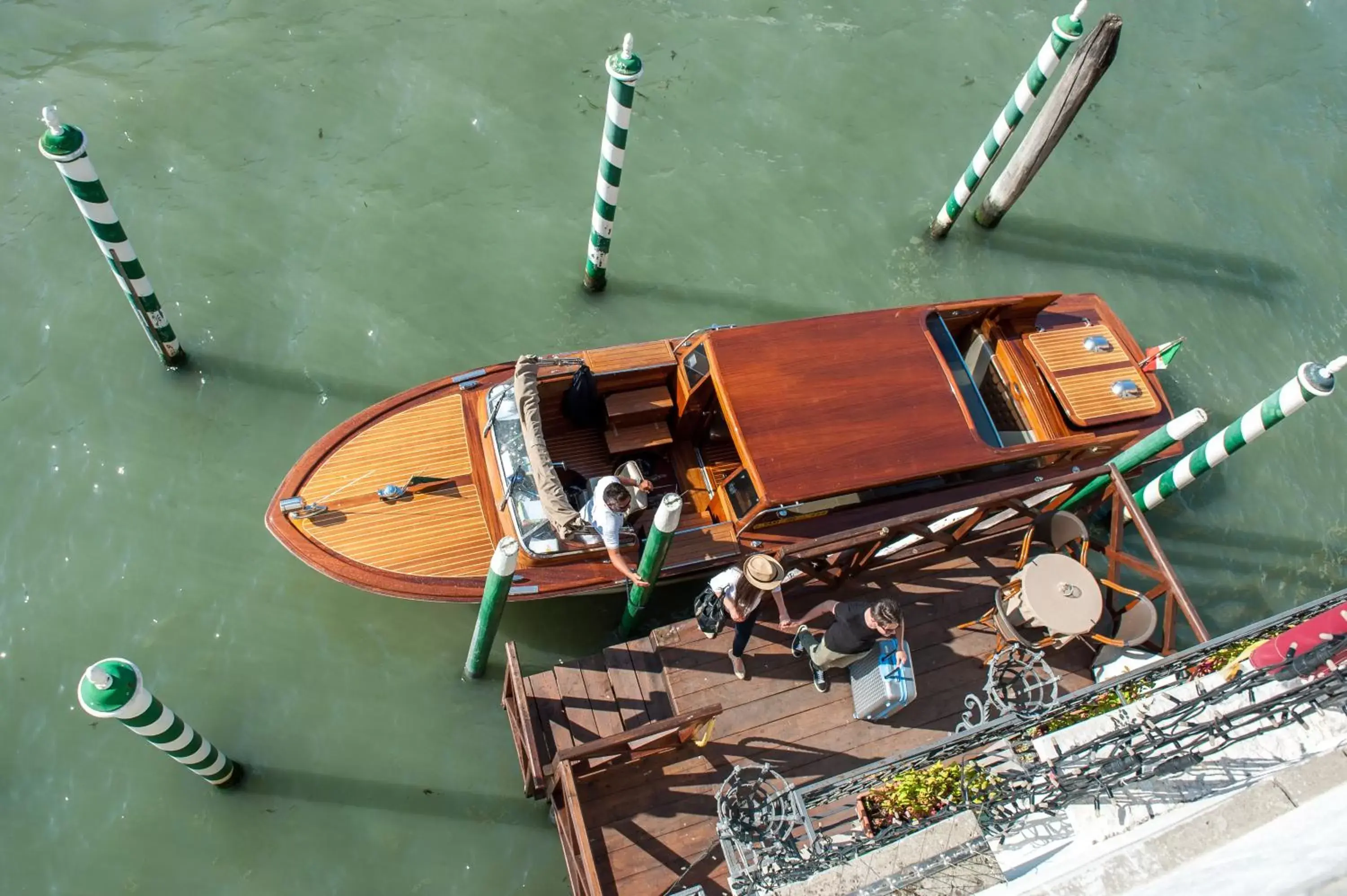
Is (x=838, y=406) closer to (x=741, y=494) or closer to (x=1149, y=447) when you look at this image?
(x=741, y=494)

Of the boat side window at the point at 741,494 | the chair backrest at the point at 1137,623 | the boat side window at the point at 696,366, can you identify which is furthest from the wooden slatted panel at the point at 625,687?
the chair backrest at the point at 1137,623

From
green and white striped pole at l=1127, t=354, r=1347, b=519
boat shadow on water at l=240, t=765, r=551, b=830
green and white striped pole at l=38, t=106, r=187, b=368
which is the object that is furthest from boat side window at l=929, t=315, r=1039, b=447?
green and white striped pole at l=38, t=106, r=187, b=368

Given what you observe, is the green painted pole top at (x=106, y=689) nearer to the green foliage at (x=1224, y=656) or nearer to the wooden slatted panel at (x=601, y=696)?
the wooden slatted panel at (x=601, y=696)

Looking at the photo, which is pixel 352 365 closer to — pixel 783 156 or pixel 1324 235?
pixel 783 156

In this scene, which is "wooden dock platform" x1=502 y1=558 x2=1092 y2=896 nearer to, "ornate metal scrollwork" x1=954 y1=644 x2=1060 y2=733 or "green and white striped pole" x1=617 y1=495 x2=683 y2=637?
"ornate metal scrollwork" x1=954 y1=644 x2=1060 y2=733

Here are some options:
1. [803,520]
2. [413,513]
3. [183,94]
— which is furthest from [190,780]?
[183,94]

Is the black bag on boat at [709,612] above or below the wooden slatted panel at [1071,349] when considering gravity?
below
